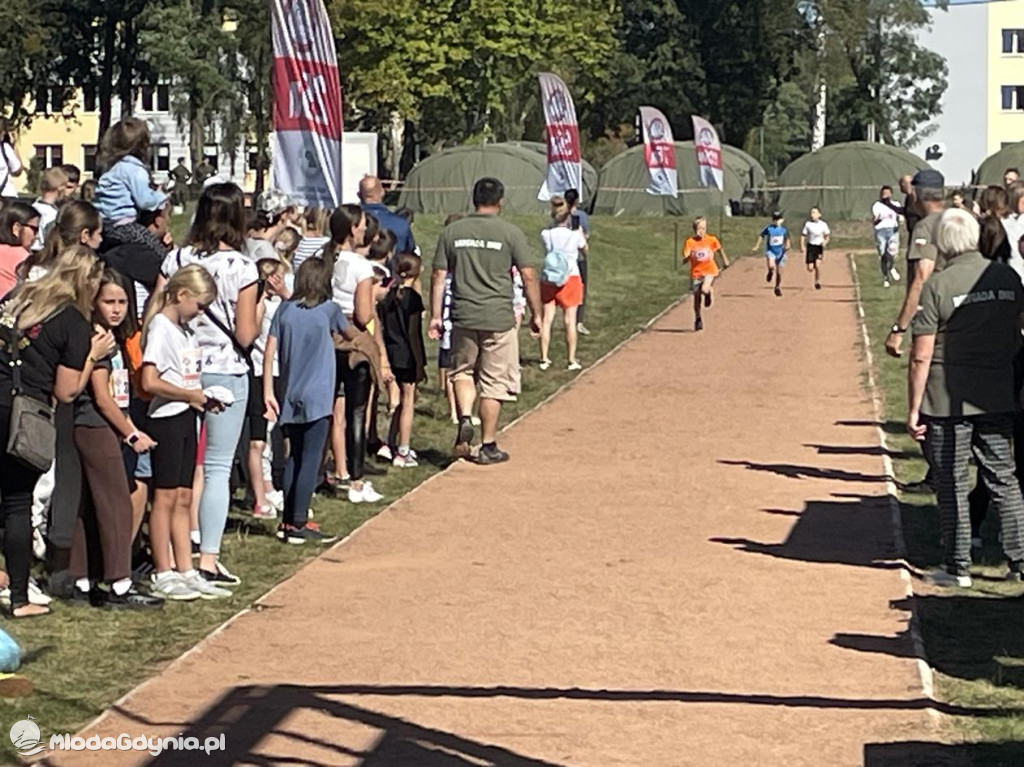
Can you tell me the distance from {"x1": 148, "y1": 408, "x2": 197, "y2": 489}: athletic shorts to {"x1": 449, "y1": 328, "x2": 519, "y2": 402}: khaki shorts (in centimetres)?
532

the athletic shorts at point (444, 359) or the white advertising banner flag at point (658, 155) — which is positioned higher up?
the white advertising banner flag at point (658, 155)

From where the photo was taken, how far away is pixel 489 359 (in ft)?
51.7

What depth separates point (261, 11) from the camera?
75.6m

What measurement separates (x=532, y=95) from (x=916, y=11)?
74.7 ft

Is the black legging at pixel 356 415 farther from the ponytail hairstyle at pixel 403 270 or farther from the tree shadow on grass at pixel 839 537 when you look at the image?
the tree shadow on grass at pixel 839 537

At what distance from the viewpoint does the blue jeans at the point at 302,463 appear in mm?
12320

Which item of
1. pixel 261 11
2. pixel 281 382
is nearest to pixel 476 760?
pixel 281 382

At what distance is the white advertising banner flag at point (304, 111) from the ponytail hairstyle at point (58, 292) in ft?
13.8

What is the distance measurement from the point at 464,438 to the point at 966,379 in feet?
18.2

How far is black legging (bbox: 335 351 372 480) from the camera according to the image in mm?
14203

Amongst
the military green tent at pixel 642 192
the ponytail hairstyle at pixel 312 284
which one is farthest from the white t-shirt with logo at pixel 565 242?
the military green tent at pixel 642 192

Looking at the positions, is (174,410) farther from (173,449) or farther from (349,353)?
(349,353)

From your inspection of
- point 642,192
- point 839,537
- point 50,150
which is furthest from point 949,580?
point 50,150

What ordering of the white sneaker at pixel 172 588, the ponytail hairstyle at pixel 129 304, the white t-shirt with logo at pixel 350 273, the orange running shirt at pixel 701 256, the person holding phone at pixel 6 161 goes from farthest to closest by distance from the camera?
the orange running shirt at pixel 701 256 < the person holding phone at pixel 6 161 < the white t-shirt with logo at pixel 350 273 < the white sneaker at pixel 172 588 < the ponytail hairstyle at pixel 129 304
